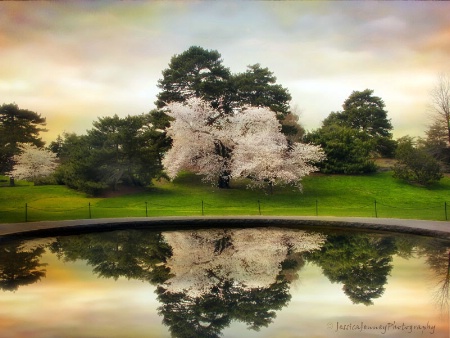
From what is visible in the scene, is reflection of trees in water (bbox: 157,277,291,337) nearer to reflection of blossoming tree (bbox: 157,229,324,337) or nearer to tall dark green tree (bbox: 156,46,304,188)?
reflection of blossoming tree (bbox: 157,229,324,337)

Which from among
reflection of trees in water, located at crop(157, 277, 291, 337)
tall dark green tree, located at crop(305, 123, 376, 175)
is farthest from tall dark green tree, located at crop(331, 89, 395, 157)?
reflection of trees in water, located at crop(157, 277, 291, 337)

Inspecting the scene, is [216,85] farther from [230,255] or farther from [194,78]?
[230,255]

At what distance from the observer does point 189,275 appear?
9156 mm

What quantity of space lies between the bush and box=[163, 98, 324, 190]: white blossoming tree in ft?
19.6

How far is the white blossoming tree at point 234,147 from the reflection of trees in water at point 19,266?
49.2 ft

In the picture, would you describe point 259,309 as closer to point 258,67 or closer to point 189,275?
point 189,275

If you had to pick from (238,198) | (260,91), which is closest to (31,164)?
(238,198)

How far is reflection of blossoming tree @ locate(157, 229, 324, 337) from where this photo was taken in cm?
660

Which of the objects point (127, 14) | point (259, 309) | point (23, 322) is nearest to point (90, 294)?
point (23, 322)

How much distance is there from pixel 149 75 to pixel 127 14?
9.32 m

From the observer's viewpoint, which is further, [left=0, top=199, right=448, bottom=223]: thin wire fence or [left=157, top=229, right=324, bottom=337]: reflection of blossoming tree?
[left=0, top=199, right=448, bottom=223]: thin wire fence

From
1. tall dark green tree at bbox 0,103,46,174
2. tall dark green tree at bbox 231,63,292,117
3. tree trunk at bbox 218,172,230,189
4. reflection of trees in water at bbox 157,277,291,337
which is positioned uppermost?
tall dark green tree at bbox 231,63,292,117

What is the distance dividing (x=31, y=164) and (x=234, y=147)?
14.2 m

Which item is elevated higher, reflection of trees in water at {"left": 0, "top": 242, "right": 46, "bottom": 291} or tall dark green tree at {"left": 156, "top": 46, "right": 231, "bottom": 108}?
tall dark green tree at {"left": 156, "top": 46, "right": 231, "bottom": 108}
